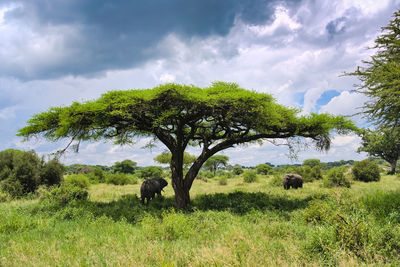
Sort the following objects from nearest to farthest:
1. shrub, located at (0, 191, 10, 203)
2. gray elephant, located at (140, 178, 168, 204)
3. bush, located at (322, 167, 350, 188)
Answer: gray elephant, located at (140, 178, 168, 204), shrub, located at (0, 191, 10, 203), bush, located at (322, 167, 350, 188)

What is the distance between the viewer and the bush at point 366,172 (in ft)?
88.4

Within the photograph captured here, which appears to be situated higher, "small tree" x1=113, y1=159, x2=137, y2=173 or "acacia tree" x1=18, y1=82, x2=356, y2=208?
"acacia tree" x1=18, y1=82, x2=356, y2=208

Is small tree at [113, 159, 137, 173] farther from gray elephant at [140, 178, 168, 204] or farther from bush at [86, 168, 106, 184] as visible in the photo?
gray elephant at [140, 178, 168, 204]

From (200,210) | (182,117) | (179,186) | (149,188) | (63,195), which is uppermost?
(182,117)

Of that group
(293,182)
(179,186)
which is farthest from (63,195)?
(293,182)

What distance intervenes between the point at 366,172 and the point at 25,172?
36.8 meters

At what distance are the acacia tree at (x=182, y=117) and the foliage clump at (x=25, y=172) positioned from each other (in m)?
8.26

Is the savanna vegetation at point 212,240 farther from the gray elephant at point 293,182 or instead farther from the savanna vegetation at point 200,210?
the gray elephant at point 293,182

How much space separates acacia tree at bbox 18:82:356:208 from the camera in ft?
38.2

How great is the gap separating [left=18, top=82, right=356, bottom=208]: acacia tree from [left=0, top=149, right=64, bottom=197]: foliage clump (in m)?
8.26

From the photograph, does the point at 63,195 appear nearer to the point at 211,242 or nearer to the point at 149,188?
the point at 149,188

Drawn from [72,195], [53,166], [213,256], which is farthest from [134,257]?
[53,166]

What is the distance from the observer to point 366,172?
27078 millimetres

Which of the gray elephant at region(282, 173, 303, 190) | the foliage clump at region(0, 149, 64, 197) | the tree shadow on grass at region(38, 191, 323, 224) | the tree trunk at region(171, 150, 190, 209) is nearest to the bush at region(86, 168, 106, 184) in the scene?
the foliage clump at region(0, 149, 64, 197)
